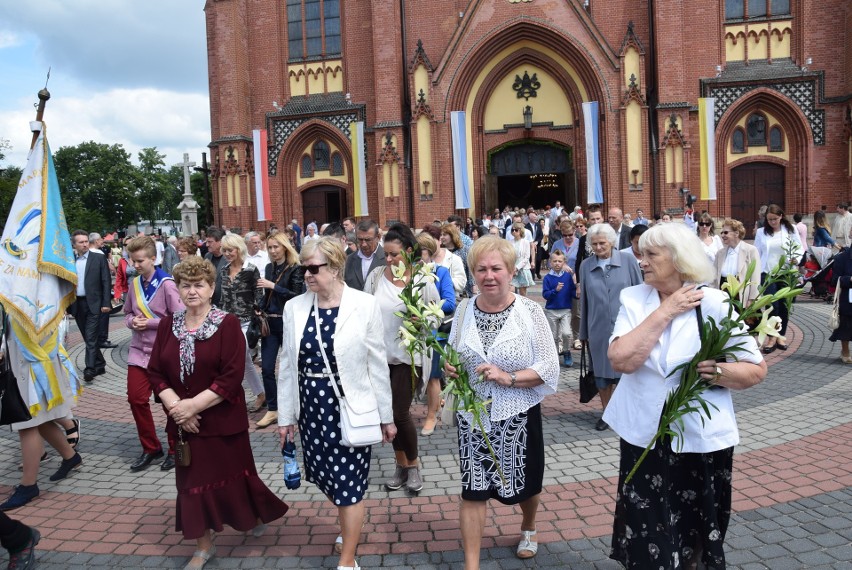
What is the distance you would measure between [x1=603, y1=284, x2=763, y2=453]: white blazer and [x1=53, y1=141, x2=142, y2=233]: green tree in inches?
2853

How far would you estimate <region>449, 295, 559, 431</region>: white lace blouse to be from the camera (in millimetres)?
3551

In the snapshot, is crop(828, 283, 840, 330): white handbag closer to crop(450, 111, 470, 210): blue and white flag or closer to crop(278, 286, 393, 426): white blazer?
crop(278, 286, 393, 426): white blazer

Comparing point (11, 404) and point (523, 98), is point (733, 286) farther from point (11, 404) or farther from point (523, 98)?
point (523, 98)

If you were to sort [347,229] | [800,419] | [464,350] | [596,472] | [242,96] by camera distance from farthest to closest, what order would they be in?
[242,96], [347,229], [800,419], [596,472], [464,350]

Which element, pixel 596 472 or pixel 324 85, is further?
pixel 324 85

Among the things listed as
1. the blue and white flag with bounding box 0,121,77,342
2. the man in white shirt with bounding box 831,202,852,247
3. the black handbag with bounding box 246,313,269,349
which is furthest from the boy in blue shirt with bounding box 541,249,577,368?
the man in white shirt with bounding box 831,202,852,247

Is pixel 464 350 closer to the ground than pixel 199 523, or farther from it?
farther from it

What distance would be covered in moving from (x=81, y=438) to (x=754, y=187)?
22.9m

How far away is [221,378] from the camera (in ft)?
12.9

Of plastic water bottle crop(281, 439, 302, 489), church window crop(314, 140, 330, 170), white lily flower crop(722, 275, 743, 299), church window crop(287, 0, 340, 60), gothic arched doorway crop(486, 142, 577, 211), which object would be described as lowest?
plastic water bottle crop(281, 439, 302, 489)

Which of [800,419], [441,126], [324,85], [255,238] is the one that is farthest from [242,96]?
[800,419]

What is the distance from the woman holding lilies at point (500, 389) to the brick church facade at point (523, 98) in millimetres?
20117

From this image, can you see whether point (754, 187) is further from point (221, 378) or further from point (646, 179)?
point (221, 378)

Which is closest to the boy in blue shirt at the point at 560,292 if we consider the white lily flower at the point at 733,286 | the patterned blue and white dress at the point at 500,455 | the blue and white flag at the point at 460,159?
A: the patterned blue and white dress at the point at 500,455
